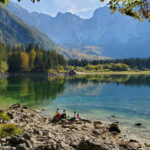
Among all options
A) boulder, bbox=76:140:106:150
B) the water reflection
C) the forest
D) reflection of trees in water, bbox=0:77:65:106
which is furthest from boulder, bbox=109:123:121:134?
the forest

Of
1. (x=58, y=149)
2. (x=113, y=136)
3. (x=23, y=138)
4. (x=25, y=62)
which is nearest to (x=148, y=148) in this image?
(x=113, y=136)

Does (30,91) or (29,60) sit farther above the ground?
(29,60)

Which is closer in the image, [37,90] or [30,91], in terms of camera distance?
[30,91]

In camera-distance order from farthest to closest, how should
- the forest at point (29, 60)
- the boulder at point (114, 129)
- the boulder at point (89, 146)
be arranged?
the forest at point (29, 60)
the boulder at point (114, 129)
the boulder at point (89, 146)

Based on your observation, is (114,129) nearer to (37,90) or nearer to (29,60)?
(37,90)

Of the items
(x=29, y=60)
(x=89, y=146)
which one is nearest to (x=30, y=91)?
(x=89, y=146)

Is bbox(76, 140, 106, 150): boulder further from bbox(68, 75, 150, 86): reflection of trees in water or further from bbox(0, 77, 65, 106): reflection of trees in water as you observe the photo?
bbox(68, 75, 150, 86): reflection of trees in water

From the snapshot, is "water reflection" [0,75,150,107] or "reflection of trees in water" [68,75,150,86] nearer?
"water reflection" [0,75,150,107]

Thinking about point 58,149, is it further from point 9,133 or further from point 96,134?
point 96,134

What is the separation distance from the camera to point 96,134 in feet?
76.4

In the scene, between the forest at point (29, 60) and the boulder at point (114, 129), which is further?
the forest at point (29, 60)

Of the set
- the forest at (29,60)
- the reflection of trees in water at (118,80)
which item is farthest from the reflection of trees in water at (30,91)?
the forest at (29,60)

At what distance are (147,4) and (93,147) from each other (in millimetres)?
10818

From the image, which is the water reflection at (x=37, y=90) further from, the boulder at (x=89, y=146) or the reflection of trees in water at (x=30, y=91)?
the boulder at (x=89, y=146)
